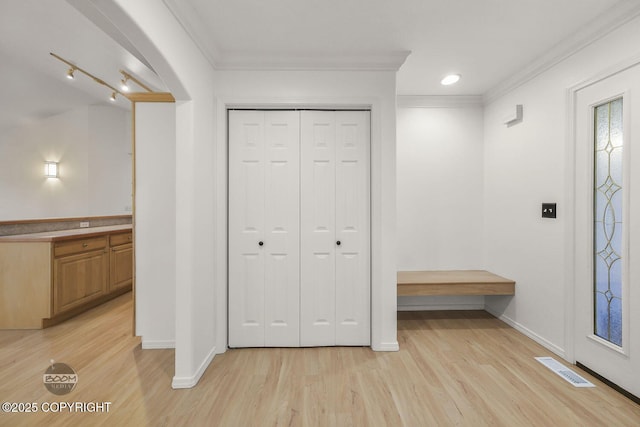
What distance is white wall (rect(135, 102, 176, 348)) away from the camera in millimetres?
2533

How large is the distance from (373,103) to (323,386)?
2.32 m

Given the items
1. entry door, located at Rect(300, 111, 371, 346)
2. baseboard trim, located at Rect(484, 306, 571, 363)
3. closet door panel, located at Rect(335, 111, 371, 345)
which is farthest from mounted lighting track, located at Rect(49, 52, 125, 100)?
baseboard trim, located at Rect(484, 306, 571, 363)

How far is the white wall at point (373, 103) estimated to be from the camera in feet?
8.45

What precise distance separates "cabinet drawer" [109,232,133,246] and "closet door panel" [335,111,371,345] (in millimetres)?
3329

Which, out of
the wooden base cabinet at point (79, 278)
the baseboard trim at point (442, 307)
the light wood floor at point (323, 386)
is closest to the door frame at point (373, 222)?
the light wood floor at point (323, 386)

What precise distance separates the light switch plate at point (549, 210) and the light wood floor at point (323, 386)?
121 centimetres

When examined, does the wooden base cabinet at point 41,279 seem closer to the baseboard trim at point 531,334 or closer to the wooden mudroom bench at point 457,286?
the wooden mudroom bench at point 457,286

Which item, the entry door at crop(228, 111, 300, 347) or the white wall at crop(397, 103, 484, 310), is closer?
the entry door at crop(228, 111, 300, 347)

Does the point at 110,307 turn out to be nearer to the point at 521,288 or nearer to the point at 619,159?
the point at 521,288

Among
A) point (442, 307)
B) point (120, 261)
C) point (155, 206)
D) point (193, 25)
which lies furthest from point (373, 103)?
point (120, 261)

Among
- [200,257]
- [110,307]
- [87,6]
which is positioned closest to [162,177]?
[200,257]

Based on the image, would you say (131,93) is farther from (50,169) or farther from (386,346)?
(386,346)

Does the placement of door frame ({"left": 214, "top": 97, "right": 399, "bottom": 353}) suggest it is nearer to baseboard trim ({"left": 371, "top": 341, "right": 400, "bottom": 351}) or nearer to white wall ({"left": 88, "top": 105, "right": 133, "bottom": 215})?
baseboard trim ({"left": 371, "top": 341, "right": 400, "bottom": 351})

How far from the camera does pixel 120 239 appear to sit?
165 inches
